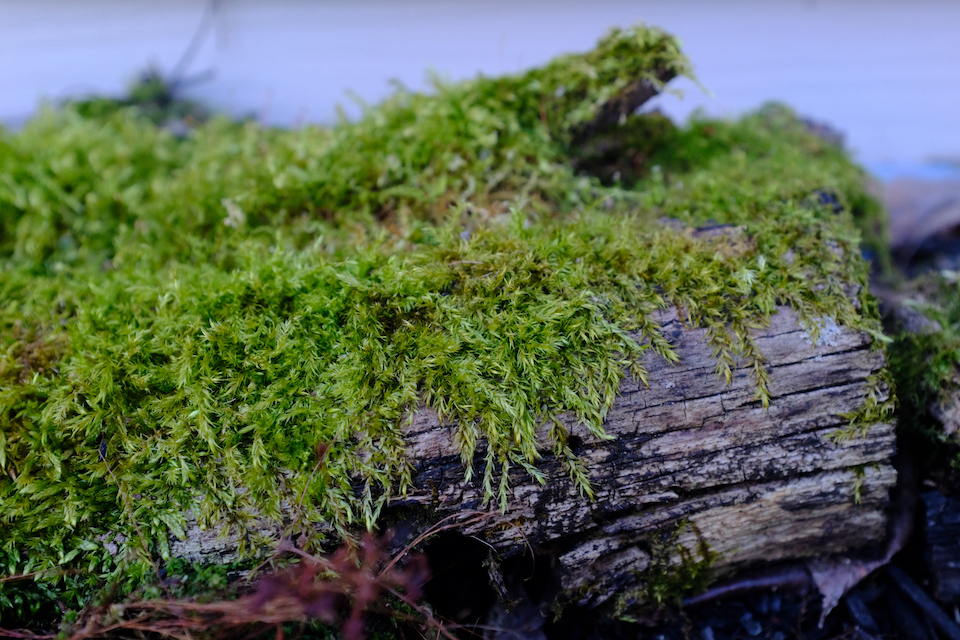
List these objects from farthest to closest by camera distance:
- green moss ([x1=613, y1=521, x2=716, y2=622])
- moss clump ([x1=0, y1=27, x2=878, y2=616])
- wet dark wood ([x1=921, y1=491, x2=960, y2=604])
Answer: wet dark wood ([x1=921, y1=491, x2=960, y2=604]) < green moss ([x1=613, y1=521, x2=716, y2=622]) < moss clump ([x1=0, y1=27, x2=878, y2=616])

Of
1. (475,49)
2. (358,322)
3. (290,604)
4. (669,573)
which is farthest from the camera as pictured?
(475,49)

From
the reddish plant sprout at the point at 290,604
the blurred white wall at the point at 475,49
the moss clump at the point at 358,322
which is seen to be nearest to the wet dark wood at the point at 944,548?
the moss clump at the point at 358,322

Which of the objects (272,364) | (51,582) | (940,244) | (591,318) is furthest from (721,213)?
(51,582)

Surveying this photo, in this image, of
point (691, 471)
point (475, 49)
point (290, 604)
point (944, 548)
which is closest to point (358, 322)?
point (290, 604)

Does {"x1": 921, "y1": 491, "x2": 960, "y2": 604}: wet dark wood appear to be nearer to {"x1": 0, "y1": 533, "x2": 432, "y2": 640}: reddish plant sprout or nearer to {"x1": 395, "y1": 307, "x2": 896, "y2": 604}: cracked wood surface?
{"x1": 395, "y1": 307, "x2": 896, "y2": 604}: cracked wood surface

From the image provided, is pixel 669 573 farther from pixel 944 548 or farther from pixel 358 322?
pixel 358 322

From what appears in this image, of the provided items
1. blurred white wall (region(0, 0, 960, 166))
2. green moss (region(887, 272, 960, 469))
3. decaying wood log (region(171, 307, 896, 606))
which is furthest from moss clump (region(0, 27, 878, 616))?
blurred white wall (region(0, 0, 960, 166))

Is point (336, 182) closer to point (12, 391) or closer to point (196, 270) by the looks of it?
point (196, 270)
